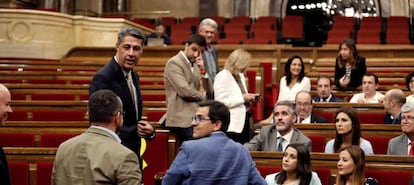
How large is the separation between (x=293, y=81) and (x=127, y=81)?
3.17 m

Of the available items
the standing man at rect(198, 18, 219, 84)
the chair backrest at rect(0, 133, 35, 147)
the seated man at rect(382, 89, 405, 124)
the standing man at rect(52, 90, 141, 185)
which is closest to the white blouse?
the standing man at rect(198, 18, 219, 84)

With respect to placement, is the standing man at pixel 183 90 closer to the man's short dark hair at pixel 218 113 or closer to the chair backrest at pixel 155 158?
the chair backrest at pixel 155 158

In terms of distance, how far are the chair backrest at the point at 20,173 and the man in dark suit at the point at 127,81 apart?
2.84 feet

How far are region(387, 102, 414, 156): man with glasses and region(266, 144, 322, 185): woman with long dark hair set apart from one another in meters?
0.92

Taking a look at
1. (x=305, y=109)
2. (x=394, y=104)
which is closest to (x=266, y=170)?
(x=305, y=109)

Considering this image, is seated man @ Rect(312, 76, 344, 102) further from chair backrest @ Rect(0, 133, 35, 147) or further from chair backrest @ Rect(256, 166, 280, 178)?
chair backrest @ Rect(0, 133, 35, 147)

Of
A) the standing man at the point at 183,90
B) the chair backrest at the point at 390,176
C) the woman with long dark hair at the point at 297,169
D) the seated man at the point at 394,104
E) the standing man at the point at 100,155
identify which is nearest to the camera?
the standing man at the point at 100,155

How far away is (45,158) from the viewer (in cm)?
408

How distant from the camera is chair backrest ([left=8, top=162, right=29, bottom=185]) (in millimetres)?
3994

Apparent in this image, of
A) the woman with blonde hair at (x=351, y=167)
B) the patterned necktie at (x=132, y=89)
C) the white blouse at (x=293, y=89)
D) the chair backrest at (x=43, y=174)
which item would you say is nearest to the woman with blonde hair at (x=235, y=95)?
the white blouse at (x=293, y=89)

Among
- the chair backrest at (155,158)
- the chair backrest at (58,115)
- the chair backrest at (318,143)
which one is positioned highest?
the chair backrest at (58,115)

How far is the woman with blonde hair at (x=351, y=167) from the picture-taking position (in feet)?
12.5

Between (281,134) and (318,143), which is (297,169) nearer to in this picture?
(281,134)

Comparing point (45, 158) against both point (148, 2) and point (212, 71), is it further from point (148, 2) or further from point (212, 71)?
point (148, 2)
